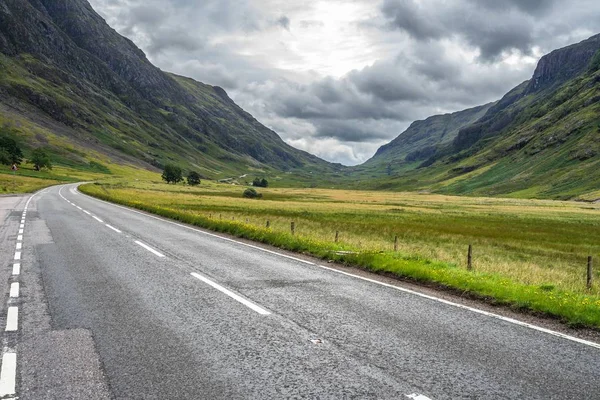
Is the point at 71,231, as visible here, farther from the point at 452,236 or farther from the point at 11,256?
the point at 452,236

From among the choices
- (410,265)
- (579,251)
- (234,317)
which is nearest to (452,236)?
(579,251)

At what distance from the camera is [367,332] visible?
303 inches

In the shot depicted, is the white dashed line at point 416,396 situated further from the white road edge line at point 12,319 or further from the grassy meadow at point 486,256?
the white road edge line at point 12,319

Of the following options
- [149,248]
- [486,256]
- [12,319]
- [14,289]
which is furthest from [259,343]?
[486,256]

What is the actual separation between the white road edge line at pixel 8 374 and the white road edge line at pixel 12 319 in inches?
56.6

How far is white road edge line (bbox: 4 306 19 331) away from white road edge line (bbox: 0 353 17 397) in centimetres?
144

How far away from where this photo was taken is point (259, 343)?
7.07 meters

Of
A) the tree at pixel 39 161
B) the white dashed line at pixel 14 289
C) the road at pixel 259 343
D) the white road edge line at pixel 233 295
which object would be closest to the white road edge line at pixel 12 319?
the road at pixel 259 343

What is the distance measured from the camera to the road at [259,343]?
5535 mm

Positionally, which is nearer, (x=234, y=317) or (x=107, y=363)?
(x=107, y=363)

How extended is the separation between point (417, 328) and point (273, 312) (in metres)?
2.97

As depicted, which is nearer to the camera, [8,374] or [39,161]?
[8,374]

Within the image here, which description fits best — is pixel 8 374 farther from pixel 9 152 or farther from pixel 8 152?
pixel 9 152

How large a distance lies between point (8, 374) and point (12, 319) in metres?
2.89
